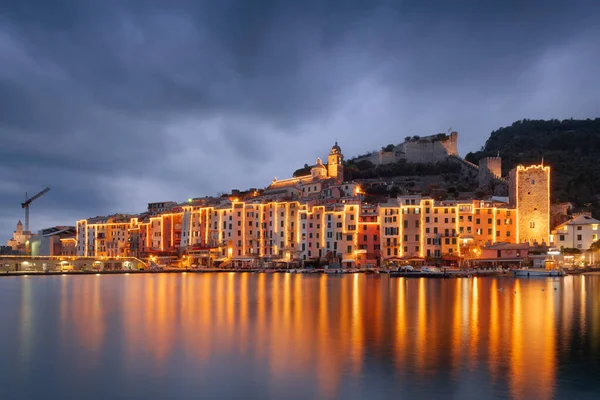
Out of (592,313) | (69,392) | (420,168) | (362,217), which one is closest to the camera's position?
(69,392)

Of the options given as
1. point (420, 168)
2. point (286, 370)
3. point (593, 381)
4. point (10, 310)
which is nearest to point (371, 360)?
point (286, 370)

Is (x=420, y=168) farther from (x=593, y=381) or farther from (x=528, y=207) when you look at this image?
(x=593, y=381)

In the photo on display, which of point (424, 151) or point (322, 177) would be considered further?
point (424, 151)

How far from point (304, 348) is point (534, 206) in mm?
49101

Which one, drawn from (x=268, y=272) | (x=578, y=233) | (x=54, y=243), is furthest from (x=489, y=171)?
(x=54, y=243)

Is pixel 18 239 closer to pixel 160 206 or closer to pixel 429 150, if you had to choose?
pixel 160 206

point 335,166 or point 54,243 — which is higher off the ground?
point 335,166

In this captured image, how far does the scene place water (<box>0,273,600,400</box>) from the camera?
1445 cm

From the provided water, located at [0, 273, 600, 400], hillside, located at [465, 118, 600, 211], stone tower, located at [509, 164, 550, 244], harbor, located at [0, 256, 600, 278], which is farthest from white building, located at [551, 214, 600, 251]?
water, located at [0, 273, 600, 400]

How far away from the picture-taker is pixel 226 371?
16203 mm

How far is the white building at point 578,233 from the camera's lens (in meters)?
60.2

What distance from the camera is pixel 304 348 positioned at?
63.1ft

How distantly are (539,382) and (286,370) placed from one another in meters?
6.79

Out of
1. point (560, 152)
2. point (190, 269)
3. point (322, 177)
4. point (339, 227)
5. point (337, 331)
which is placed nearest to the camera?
point (337, 331)
